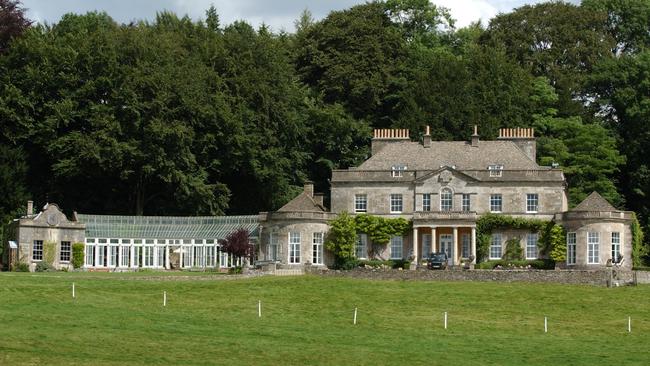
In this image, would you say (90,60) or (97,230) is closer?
Answer: (97,230)

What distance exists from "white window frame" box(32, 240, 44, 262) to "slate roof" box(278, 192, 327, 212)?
11.3m

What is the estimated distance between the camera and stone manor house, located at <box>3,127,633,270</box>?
64.6m

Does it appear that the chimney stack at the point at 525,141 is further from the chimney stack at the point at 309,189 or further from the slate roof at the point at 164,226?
the slate roof at the point at 164,226

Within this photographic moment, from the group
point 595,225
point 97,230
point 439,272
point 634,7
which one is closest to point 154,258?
point 97,230

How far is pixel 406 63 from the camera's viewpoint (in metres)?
85.6

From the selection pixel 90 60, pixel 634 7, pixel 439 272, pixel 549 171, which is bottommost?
pixel 439 272

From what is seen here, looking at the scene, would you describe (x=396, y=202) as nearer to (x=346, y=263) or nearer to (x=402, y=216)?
(x=402, y=216)

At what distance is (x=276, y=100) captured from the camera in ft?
257

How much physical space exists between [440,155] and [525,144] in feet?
14.3

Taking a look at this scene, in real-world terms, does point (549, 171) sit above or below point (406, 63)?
below

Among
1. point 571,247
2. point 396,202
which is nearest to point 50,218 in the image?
point 396,202

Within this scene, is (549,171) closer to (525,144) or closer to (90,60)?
(525,144)

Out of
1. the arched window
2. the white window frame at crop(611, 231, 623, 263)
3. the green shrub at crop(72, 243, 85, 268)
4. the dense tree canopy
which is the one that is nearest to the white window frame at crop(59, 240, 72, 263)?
the green shrub at crop(72, 243, 85, 268)

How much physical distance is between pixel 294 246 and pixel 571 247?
1245 centimetres
